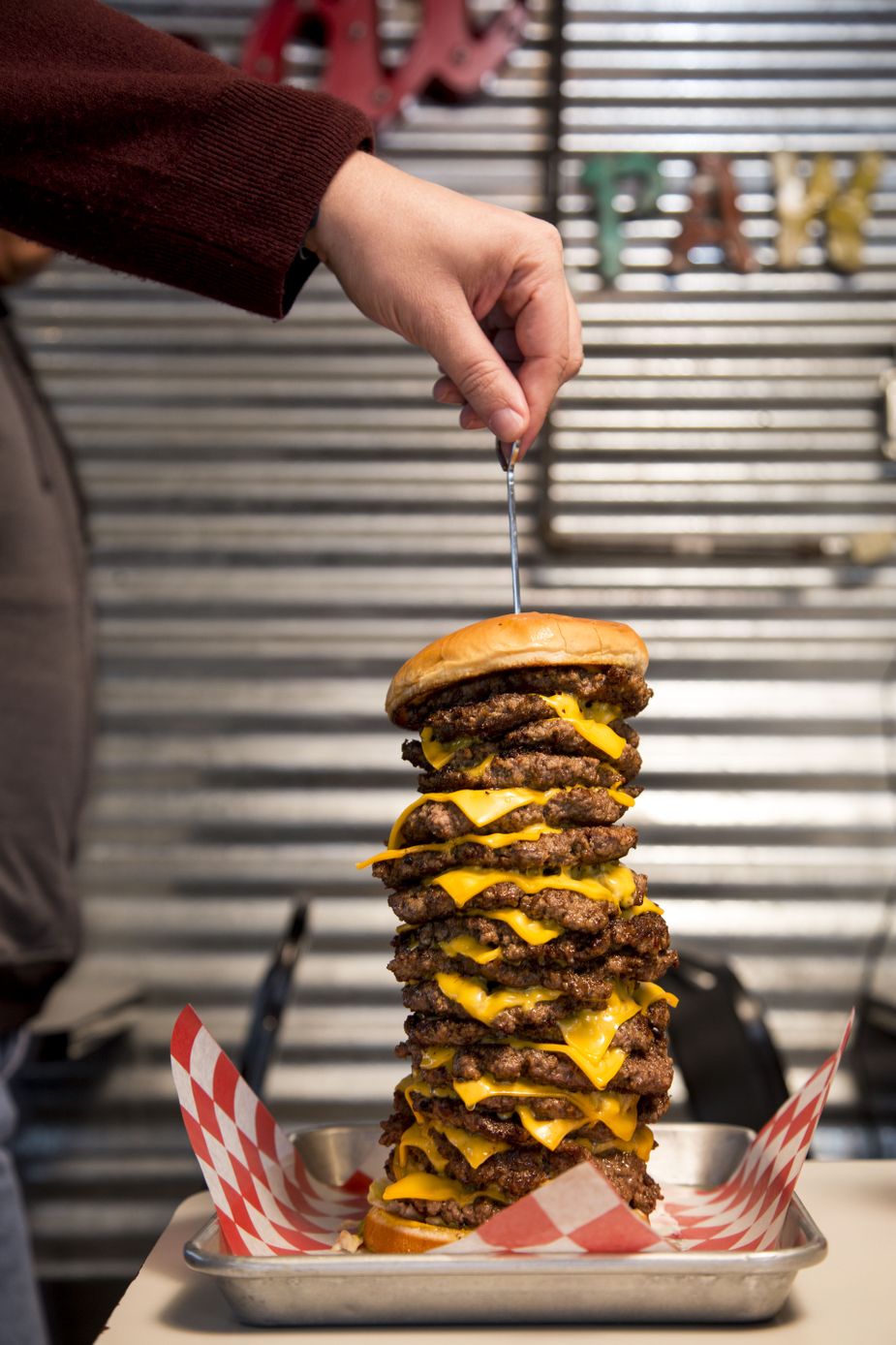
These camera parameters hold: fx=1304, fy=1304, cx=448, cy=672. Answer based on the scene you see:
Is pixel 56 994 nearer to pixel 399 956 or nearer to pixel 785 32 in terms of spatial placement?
pixel 399 956

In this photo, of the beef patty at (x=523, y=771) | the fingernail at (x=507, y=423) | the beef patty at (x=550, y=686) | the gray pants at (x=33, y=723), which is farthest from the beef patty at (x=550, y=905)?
the gray pants at (x=33, y=723)

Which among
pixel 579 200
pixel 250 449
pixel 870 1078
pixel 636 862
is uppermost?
pixel 579 200

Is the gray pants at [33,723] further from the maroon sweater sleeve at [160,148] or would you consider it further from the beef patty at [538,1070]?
the beef patty at [538,1070]

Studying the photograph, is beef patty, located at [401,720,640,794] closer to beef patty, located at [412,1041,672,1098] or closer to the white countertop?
beef patty, located at [412,1041,672,1098]

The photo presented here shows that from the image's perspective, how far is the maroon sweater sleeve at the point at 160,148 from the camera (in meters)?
1.67

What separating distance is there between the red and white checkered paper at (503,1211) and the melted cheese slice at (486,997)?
9.5 inches

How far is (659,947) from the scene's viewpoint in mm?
1576

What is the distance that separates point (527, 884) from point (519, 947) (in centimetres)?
7

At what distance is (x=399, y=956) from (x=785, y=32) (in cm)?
396

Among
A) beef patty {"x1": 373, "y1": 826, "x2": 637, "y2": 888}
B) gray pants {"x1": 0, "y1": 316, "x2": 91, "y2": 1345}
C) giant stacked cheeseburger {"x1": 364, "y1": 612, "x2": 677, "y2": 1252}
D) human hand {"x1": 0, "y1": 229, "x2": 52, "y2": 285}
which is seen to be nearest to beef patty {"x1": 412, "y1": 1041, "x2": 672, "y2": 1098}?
giant stacked cheeseburger {"x1": 364, "y1": 612, "x2": 677, "y2": 1252}

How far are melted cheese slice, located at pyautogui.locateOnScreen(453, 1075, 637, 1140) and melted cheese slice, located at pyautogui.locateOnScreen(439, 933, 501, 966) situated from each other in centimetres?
14

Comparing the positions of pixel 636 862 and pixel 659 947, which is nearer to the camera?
pixel 659 947

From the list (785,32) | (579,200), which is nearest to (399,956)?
(579,200)

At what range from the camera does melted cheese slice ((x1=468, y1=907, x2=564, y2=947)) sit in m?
1.47
